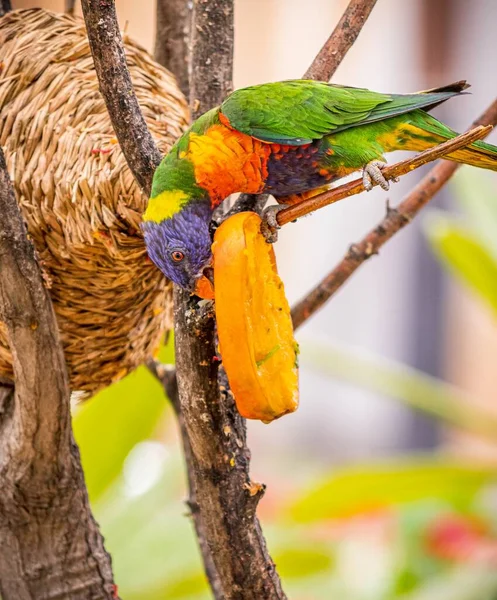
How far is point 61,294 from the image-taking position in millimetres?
1253

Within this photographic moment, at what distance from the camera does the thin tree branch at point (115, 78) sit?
39.3 inches

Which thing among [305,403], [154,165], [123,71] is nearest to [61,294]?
[154,165]

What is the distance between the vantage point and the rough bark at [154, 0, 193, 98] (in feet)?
5.42

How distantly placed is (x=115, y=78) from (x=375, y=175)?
0.43 meters

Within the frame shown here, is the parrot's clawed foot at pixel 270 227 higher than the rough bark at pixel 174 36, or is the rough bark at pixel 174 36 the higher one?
the rough bark at pixel 174 36

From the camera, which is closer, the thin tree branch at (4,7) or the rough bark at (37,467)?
the rough bark at (37,467)

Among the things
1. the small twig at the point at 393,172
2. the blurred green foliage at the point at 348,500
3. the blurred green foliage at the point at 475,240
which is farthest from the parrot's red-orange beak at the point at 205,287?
the blurred green foliage at the point at 475,240

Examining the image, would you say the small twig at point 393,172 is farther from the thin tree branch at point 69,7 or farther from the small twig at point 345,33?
the thin tree branch at point 69,7

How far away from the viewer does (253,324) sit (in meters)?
1.00

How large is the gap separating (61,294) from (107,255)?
11 centimetres

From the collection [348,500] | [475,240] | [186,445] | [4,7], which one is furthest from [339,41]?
[348,500]

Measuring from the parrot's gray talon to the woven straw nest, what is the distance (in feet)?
1.08

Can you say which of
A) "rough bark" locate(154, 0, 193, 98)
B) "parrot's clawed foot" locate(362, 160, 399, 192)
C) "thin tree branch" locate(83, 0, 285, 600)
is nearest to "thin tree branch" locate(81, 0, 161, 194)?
"thin tree branch" locate(83, 0, 285, 600)

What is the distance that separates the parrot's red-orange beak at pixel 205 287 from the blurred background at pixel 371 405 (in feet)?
2.77
